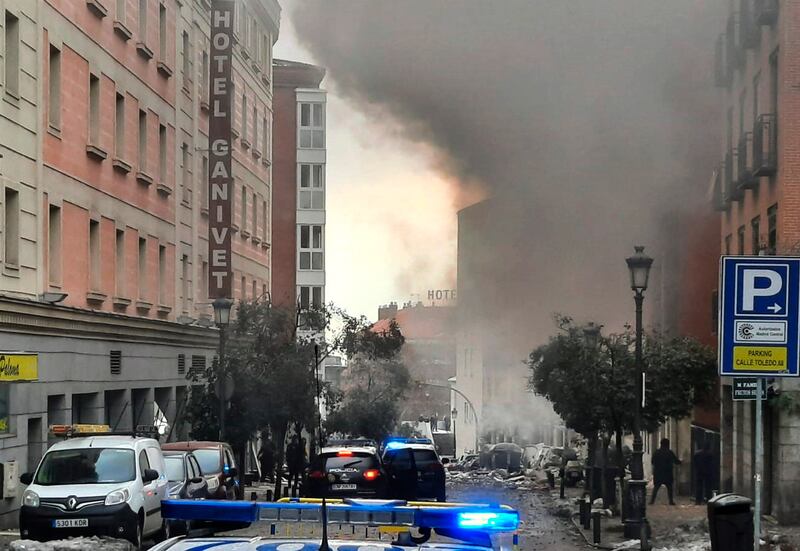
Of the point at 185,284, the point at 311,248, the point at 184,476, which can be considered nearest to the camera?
the point at 184,476

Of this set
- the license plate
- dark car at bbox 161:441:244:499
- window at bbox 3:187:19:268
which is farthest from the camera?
window at bbox 3:187:19:268

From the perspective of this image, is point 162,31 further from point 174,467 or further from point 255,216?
point 174,467

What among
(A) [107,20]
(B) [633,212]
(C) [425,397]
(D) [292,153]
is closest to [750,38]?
(B) [633,212]

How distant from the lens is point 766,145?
2647 centimetres

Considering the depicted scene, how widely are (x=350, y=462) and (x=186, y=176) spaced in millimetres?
16784

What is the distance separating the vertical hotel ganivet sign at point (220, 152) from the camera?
38125 mm

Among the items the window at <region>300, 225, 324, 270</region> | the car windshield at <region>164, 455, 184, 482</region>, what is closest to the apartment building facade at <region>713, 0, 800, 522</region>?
the car windshield at <region>164, 455, 184, 482</region>

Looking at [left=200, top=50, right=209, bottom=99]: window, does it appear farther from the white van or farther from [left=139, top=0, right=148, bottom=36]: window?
the white van

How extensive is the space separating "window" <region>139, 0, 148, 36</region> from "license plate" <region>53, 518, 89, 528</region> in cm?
1858

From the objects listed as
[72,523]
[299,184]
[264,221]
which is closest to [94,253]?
[72,523]

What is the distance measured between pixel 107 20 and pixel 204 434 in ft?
35.5

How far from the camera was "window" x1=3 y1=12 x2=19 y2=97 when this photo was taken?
2334 cm

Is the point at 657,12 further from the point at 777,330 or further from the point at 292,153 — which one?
the point at 292,153

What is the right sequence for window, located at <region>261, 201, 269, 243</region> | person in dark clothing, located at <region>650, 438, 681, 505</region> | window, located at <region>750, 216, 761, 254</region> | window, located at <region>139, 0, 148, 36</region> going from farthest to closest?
1. window, located at <region>261, 201, 269, 243</region>
2. window, located at <region>139, 0, 148, 36</region>
3. person in dark clothing, located at <region>650, 438, 681, 505</region>
4. window, located at <region>750, 216, 761, 254</region>
